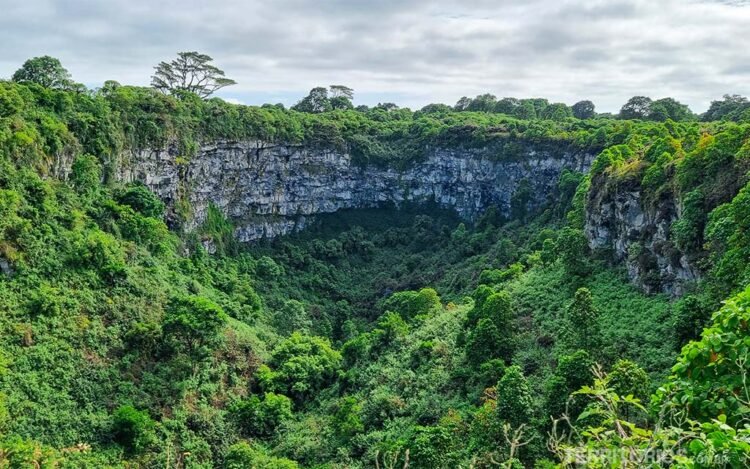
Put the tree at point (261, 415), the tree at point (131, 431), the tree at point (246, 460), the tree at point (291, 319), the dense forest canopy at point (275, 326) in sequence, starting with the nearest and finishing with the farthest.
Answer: the dense forest canopy at point (275, 326)
the tree at point (246, 460)
the tree at point (131, 431)
the tree at point (261, 415)
the tree at point (291, 319)

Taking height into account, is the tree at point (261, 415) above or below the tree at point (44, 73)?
below

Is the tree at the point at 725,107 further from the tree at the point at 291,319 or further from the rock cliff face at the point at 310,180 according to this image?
the tree at the point at 291,319

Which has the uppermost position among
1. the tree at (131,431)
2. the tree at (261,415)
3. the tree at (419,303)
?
the tree at (419,303)

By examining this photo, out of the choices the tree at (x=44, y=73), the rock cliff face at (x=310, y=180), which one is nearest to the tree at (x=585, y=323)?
the rock cliff face at (x=310, y=180)

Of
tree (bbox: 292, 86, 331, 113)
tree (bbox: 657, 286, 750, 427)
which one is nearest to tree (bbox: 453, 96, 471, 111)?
tree (bbox: 292, 86, 331, 113)

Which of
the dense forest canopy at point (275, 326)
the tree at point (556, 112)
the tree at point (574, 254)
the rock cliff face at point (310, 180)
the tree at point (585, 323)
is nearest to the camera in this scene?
the dense forest canopy at point (275, 326)

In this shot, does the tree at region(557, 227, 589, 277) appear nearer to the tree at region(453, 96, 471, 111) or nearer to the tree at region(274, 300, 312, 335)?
the tree at region(274, 300, 312, 335)
